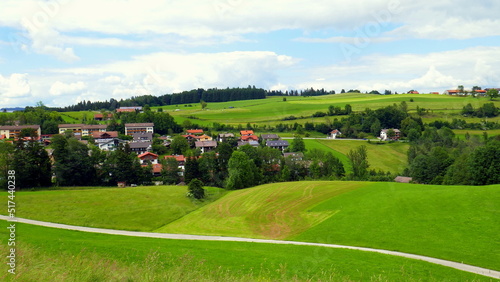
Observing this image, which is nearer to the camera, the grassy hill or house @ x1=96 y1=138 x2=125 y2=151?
the grassy hill

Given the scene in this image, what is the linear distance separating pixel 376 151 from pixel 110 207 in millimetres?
72748

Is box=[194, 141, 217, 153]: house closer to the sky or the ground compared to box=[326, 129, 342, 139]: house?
closer to the ground

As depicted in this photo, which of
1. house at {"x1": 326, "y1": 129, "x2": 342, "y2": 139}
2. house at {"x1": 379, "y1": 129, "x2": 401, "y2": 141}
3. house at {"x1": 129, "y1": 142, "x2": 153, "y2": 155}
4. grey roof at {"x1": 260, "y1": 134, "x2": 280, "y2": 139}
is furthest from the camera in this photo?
house at {"x1": 326, "y1": 129, "x2": 342, "y2": 139}

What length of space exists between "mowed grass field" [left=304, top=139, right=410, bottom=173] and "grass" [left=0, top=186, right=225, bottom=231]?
4657 centimetres

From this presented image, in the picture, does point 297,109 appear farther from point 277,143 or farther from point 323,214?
point 323,214

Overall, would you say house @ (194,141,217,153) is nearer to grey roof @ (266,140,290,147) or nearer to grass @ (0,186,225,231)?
grey roof @ (266,140,290,147)

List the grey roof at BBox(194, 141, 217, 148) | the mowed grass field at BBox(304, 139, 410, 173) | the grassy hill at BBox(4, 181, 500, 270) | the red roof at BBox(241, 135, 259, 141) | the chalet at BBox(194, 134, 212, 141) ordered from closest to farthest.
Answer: the grassy hill at BBox(4, 181, 500, 270)
the mowed grass field at BBox(304, 139, 410, 173)
the grey roof at BBox(194, 141, 217, 148)
the red roof at BBox(241, 135, 259, 141)
the chalet at BBox(194, 134, 212, 141)

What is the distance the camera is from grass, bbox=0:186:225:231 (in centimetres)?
3891

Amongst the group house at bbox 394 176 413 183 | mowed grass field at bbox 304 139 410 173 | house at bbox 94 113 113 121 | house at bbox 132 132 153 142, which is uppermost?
house at bbox 94 113 113 121

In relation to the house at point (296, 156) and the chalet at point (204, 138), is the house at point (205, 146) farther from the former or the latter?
the house at point (296, 156)

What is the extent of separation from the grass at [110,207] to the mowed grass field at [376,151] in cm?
4657

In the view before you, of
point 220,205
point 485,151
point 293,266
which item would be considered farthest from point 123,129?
point 293,266

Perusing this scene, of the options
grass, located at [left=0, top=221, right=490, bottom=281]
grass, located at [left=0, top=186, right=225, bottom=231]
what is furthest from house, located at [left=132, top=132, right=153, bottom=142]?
grass, located at [left=0, top=221, right=490, bottom=281]

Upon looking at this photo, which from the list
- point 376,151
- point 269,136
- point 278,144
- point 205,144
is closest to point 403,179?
point 376,151
